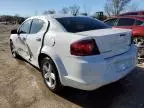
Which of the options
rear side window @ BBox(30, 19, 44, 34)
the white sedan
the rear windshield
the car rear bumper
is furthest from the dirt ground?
the rear windshield

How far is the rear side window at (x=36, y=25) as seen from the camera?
231 inches

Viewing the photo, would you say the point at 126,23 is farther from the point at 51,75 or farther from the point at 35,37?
the point at 51,75

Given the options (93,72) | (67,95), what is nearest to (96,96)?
(67,95)

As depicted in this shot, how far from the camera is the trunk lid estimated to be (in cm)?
445

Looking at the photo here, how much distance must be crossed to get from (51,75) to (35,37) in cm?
113

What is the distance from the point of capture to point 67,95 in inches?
204

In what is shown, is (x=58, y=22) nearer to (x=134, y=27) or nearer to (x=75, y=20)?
(x=75, y=20)

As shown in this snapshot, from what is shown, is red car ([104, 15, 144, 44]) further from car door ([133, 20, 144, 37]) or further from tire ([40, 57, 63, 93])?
tire ([40, 57, 63, 93])

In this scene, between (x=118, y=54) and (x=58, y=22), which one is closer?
(x=118, y=54)

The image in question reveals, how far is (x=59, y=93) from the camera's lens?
5.25 m

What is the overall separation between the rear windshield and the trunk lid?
0.49 meters

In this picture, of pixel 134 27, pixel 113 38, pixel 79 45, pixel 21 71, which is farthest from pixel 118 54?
pixel 134 27

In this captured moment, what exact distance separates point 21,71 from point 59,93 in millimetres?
2132

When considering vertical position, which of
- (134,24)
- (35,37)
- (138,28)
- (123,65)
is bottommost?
(123,65)
